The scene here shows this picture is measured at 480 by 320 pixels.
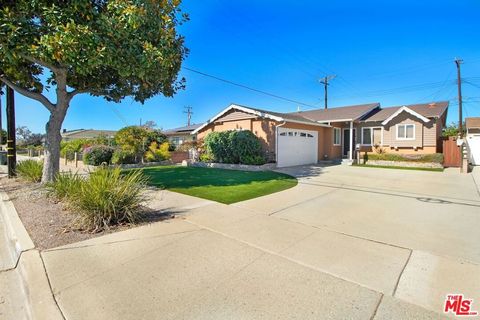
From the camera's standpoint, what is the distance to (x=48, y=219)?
16.6ft

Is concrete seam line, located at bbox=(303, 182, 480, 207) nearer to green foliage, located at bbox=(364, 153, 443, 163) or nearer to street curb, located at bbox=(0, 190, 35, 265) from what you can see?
street curb, located at bbox=(0, 190, 35, 265)

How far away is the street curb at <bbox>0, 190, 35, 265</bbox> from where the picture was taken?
151 inches

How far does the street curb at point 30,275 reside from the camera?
8.16ft

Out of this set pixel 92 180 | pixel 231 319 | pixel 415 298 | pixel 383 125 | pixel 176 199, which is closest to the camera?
pixel 231 319

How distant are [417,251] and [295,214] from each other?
2.40m

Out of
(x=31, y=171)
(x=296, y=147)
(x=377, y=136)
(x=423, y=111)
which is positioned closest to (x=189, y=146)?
(x=296, y=147)

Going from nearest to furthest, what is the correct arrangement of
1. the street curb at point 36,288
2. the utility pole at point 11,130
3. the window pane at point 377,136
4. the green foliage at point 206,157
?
1. the street curb at point 36,288
2. the utility pole at point 11,130
3. the green foliage at point 206,157
4. the window pane at point 377,136

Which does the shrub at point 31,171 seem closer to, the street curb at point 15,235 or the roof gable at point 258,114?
the street curb at point 15,235

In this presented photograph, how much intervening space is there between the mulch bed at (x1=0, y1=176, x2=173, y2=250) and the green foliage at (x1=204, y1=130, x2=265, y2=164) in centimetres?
932

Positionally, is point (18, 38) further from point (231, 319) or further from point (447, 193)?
point (447, 193)

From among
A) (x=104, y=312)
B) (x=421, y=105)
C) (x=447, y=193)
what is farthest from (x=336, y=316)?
(x=421, y=105)

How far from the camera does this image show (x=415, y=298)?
262cm

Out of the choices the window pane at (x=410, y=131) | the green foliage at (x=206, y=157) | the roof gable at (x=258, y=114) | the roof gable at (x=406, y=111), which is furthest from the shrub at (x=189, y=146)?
the window pane at (x=410, y=131)

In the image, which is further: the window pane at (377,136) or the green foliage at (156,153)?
the window pane at (377,136)
